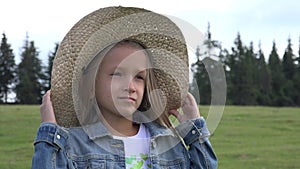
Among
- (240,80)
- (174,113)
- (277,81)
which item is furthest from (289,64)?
(174,113)

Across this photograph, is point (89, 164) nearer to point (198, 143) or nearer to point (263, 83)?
point (198, 143)

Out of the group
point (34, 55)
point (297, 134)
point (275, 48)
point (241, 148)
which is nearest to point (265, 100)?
point (275, 48)

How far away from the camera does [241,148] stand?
12586 mm

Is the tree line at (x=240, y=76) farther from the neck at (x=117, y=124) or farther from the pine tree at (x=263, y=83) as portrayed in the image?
the neck at (x=117, y=124)

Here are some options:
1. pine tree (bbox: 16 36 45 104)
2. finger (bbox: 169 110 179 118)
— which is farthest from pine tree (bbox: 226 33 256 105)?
finger (bbox: 169 110 179 118)

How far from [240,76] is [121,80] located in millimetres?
38493

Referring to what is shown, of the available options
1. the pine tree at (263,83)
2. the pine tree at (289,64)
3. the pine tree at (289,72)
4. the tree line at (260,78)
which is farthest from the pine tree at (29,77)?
the pine tree at (289,64)

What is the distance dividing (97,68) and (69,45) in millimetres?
146

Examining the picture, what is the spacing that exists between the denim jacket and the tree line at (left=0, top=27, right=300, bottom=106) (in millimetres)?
25643

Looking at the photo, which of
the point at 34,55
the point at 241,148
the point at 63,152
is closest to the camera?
the point at 63,152

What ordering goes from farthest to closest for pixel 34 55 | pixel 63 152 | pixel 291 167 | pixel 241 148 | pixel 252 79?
pixel 252 79
pixel 34 55
pixel 241 148
pixel 291 167
pixel 63 152

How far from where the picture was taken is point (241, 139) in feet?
46.9

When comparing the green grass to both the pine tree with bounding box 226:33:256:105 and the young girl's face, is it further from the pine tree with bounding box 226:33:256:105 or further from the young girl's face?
the pine tree with bounding box 226:33:256:105

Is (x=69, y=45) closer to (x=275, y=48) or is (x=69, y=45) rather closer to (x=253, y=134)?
(x=253, y=134)
